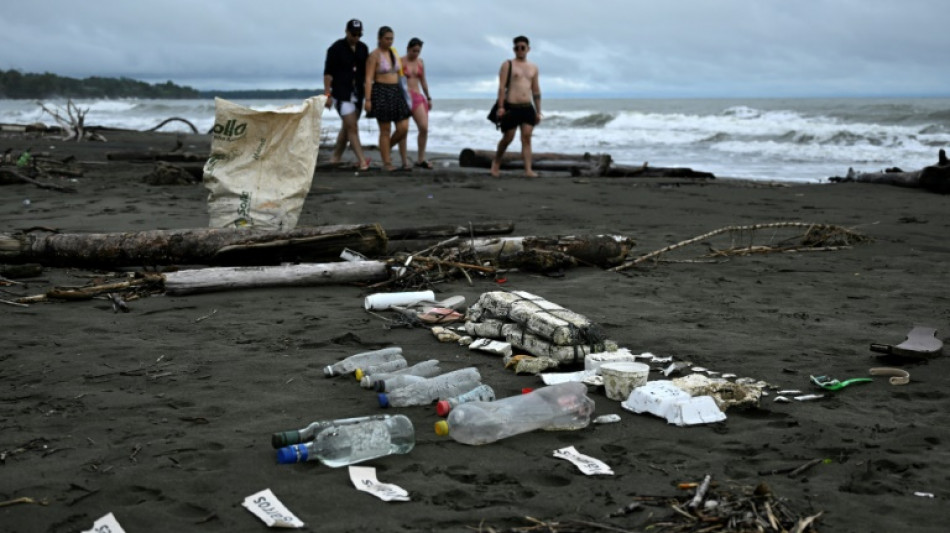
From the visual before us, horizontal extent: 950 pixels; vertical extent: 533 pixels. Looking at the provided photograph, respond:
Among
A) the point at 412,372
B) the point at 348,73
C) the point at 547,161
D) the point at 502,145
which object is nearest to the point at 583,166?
the point at 547,161

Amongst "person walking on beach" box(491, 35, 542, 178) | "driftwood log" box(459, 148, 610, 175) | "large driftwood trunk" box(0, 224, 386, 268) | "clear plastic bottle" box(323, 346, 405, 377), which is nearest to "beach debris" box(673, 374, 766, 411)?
"clear plastic bottle" box(323, 346, 405, 377)

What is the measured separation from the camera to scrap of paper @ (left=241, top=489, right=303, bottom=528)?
2486 mm

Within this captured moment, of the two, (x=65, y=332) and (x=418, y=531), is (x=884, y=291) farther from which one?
(x=65, y=332)

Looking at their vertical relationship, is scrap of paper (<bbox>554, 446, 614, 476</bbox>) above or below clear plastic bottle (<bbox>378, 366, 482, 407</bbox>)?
below

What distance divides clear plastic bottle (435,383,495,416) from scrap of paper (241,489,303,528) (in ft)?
2.80

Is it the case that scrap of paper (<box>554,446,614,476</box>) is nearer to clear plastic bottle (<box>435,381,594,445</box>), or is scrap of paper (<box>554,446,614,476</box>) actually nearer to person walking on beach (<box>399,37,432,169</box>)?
clear plastic bottle (<box>435,381,594,445</box>)

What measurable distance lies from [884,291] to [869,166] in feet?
46.5

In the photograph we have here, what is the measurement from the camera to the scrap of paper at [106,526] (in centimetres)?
243

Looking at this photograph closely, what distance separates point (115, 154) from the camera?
15.1 meters

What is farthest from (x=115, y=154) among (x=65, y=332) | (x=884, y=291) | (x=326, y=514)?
(x=326, y=514)

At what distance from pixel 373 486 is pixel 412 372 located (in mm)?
1135

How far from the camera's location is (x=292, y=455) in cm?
291

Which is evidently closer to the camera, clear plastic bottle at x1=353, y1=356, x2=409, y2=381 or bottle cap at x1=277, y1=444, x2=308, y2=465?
bottle cap at x1=277, y1=444, x2=308, y2=465

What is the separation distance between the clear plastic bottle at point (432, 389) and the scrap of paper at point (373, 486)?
61 centimetres
